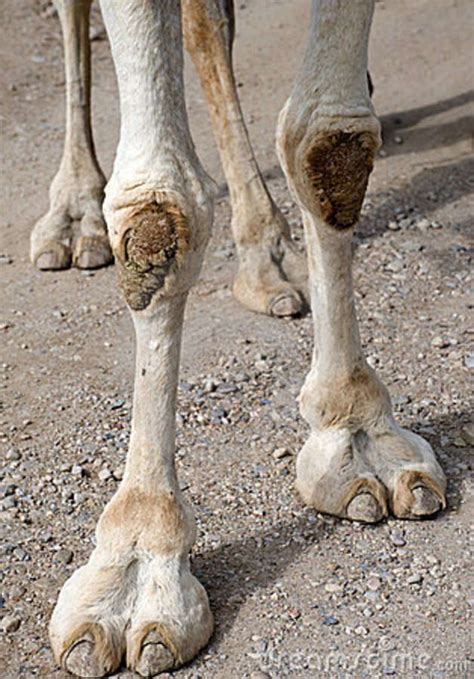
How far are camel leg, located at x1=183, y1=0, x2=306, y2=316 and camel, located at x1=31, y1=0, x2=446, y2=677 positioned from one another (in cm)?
144

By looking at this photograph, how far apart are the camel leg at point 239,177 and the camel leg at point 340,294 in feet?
4.63

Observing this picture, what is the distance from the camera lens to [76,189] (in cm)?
527

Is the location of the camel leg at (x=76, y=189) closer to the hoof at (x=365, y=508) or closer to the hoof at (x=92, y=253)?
the hoof at (x=92, y=253)

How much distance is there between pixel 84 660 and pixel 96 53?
540 centimetres

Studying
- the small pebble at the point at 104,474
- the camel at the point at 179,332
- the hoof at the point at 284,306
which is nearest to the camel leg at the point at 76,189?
the hoof at the point at 284,306

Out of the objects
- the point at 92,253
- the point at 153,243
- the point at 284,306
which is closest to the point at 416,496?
the point at 153,243

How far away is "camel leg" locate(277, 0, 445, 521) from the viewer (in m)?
3.04

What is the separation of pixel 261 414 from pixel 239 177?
4.15ft

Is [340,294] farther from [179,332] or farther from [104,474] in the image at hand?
[104,474]

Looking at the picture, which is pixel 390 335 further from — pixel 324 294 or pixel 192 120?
pixel 192 120

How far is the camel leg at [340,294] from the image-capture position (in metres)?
3.04

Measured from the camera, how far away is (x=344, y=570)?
314cm

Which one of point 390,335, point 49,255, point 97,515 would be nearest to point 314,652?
point 97,515

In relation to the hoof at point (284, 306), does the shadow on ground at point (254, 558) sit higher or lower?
lower
